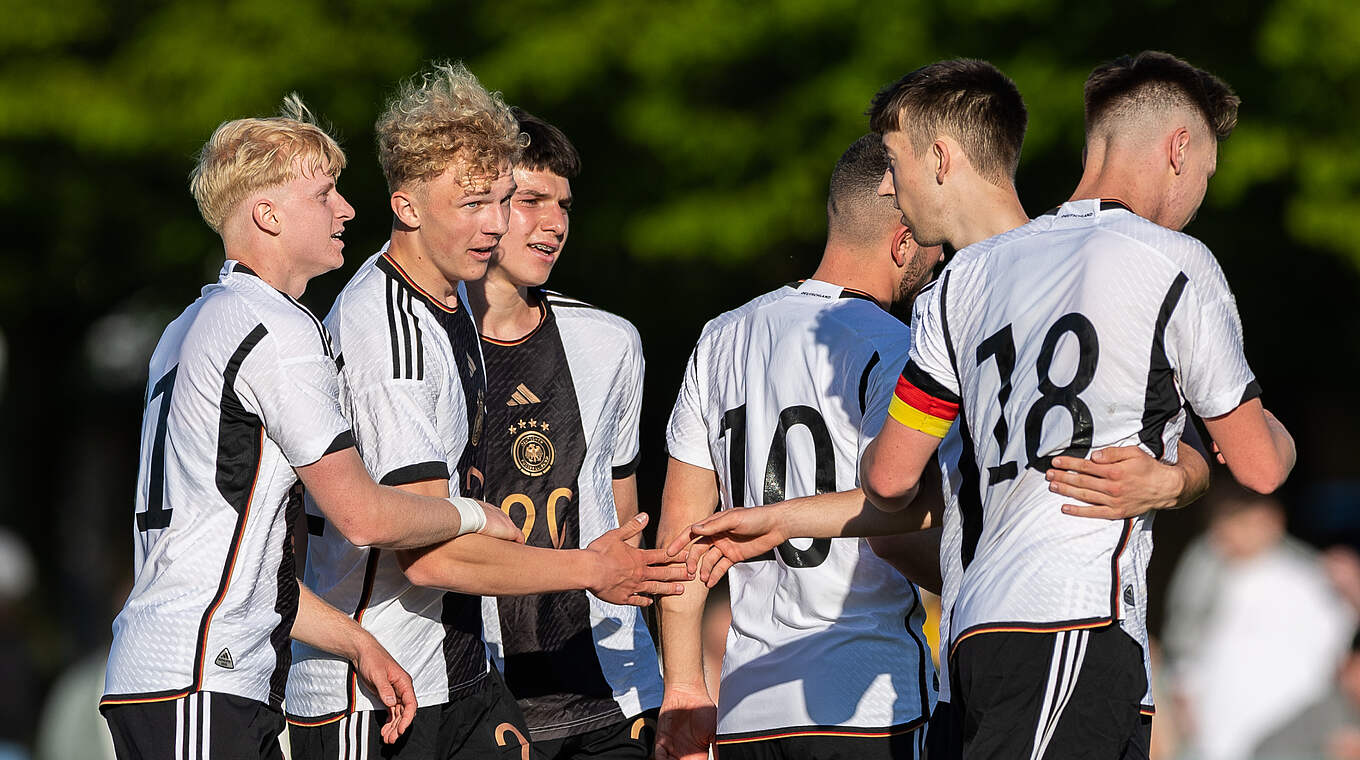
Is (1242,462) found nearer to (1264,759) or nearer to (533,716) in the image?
(533,716)

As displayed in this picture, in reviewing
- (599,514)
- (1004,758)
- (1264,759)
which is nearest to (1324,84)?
(1264,759)

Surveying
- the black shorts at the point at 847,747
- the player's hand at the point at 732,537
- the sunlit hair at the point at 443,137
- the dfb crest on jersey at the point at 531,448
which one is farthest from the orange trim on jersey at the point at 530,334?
the black shorts at the point at 847,747

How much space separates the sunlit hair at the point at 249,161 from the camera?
389 cm

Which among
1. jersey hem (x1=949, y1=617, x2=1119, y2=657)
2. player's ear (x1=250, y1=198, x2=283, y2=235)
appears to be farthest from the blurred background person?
player's ear (x1=250, y1=198, x2=283, y2=235)

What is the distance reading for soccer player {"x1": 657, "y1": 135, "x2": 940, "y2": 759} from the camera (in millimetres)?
4242

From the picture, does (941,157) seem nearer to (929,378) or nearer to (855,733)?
(929,378)

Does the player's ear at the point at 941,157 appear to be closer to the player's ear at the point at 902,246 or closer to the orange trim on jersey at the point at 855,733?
the player's ear at the point at 902,246

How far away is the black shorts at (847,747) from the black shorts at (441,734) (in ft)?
2.58

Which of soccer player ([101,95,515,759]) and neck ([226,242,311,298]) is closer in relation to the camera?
soccer player ([101,95,515,759])

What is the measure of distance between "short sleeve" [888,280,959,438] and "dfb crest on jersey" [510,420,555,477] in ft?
5.41

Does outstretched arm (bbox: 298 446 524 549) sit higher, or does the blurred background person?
outstretched arm (bbox: 298 446 524 549)

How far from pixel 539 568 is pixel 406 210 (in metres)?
1.12

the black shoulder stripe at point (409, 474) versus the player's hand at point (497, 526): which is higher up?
the black shoulder stripe at point (409, 474)

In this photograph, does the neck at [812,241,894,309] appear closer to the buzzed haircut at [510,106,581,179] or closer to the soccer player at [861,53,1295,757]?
the soccer player at [861,53,1295,757]
